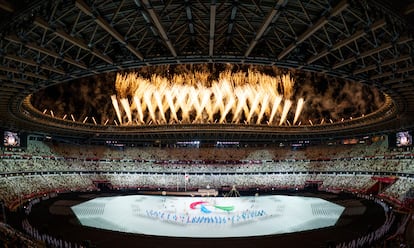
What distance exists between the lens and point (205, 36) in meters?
24.6

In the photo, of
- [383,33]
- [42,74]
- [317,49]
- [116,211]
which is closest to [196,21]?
[317,49]

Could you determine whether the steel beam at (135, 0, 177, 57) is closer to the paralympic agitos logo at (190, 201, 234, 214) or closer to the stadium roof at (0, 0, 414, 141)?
the stadium roof at (0, 0, 414, 141)

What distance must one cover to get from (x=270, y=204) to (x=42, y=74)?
3584 centimetres

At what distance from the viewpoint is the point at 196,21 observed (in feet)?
73.1

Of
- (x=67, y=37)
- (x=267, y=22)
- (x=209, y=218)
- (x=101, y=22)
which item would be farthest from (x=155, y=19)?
(x=209, y=218)

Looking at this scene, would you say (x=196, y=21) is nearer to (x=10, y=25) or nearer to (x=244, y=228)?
(x=10, y=25)

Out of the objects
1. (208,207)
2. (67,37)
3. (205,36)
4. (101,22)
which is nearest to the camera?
(101,22)

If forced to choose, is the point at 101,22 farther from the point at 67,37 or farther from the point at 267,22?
the point at 267,22

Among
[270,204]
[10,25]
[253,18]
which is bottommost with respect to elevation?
[270,204]

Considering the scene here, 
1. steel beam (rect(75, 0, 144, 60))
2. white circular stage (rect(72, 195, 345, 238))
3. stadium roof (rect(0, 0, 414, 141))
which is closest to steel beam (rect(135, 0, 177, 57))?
stadium roof (rect(0, 0, 414, 141))

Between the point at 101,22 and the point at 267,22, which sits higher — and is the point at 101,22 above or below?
above

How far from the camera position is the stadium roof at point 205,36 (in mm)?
17016

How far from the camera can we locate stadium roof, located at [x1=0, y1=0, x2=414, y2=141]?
17016mm

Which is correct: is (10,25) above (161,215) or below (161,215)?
above
